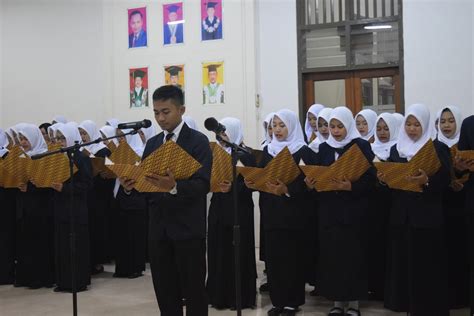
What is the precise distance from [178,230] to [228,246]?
5.37 feet

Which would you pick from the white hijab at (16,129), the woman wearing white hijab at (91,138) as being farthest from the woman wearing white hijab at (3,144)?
the woman wearing white hijab at (91,138)

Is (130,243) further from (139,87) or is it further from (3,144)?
(139,87)

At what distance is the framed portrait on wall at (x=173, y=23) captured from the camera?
8.51 metres

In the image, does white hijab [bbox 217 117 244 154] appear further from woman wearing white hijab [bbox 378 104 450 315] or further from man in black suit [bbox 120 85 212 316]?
man in black suit [bbox 120 85 212 316]

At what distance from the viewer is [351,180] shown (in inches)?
169

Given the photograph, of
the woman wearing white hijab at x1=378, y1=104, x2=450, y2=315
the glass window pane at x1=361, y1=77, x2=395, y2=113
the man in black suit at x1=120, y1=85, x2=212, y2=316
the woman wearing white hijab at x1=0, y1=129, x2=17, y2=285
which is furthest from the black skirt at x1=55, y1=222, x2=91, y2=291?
the glass window pane at x1=361, y1=77, x2=395, y2=113

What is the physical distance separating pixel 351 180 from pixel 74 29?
20.3 ft

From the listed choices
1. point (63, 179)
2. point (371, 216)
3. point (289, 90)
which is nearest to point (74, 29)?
point (289, 90)

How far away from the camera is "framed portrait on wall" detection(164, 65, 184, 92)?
28.0 feet

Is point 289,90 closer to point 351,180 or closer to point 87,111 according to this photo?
point 87,111

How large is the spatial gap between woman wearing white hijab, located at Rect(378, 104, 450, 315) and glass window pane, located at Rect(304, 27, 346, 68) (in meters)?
3.51

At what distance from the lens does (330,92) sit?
26.2 feet

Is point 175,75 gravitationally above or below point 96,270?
above

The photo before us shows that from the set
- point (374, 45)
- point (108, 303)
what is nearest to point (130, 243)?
point (108, 303)
